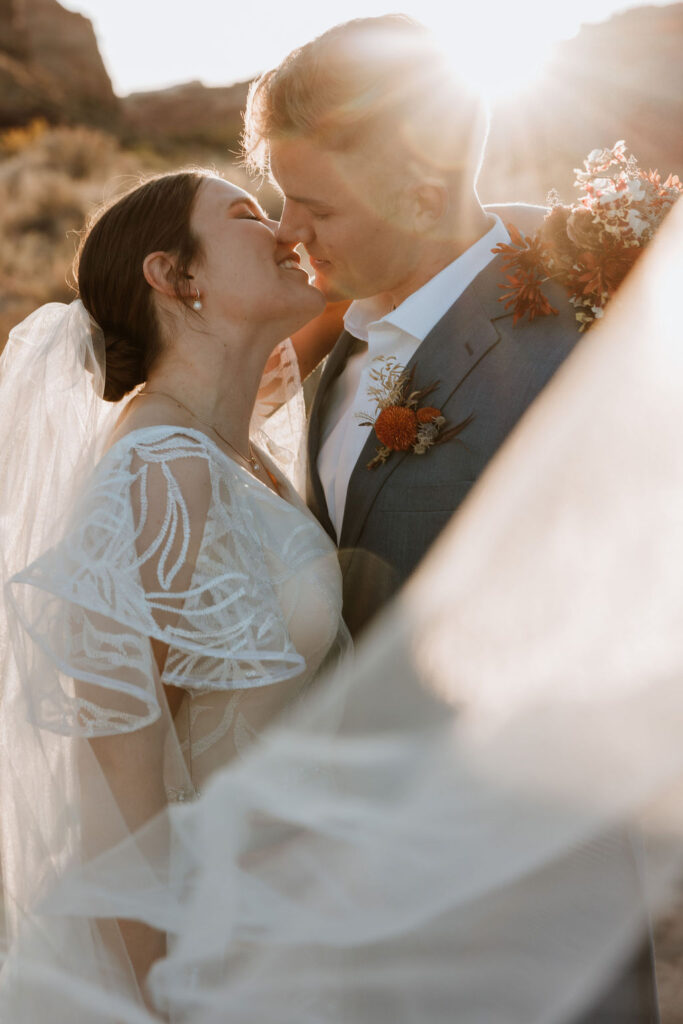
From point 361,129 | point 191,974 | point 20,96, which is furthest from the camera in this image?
point 20,96

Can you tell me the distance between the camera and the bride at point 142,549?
2.24 meters

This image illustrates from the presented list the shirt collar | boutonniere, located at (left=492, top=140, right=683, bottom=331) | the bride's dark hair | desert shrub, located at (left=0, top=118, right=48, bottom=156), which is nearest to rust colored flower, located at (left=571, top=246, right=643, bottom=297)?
boutonniere, located at (left=492, top=140, right=683, bottom=331)

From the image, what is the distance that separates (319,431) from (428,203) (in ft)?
2.83

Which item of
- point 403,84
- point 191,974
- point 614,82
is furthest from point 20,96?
point 191,974

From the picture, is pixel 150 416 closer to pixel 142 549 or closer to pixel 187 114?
pixel 142 549

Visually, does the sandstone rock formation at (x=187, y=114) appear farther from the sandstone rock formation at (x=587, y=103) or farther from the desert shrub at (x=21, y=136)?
the sandstone rock formation at (x=587, y=103)

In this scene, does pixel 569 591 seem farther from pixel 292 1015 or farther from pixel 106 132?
pixel 106 132

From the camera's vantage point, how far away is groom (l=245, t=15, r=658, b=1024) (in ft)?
9.40

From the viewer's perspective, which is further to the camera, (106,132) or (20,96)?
(106,132)

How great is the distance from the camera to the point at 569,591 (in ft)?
8.71

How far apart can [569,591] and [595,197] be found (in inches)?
47.4

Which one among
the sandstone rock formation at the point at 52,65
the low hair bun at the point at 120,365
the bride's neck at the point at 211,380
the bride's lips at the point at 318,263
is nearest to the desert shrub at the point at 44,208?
the sandstone rock formation at the point at 52,65

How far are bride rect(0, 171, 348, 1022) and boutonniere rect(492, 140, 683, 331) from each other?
2.21 ft

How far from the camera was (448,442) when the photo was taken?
2.88 m
